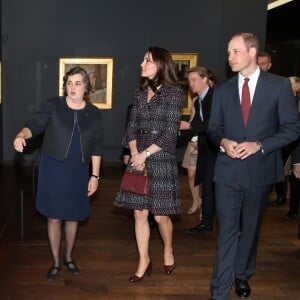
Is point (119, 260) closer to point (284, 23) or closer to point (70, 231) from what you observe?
point (70, 231)

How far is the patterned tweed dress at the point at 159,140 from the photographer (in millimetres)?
4230

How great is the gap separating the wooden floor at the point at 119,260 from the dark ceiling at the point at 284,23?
926cm

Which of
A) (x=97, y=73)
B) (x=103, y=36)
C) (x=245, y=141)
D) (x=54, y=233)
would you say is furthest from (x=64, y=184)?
(x=103, y=36)

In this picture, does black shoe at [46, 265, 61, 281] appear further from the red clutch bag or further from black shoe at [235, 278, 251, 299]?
black shoe at [235, 278, 251, 299]

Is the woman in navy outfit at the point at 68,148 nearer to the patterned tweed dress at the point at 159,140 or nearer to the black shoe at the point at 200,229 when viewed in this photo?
the patterned tweed dress at the point at 159,140

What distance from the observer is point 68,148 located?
433 centimetres

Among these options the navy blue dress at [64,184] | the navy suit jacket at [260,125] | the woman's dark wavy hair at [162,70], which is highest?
the woman's dark wavy hair at [162,70]

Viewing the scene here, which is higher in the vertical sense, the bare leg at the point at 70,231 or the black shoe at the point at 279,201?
the bare leg at the point at 70,231

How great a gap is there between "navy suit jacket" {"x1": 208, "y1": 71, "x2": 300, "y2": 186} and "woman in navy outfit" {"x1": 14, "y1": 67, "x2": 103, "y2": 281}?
47.4 inches

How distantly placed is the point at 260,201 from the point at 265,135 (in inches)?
22.7

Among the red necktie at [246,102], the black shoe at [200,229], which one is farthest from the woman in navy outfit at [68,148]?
the black shoe at [200,229]

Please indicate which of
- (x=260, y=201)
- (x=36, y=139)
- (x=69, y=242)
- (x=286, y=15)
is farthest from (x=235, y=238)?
(x=286, y=15)

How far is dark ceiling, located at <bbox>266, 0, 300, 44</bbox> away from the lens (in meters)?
14.8

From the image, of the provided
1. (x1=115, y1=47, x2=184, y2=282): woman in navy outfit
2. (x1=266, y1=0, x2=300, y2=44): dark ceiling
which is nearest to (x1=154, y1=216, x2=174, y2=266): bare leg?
(x1=115, y1=47, x2=184, y2=282): woman in navy outfit
